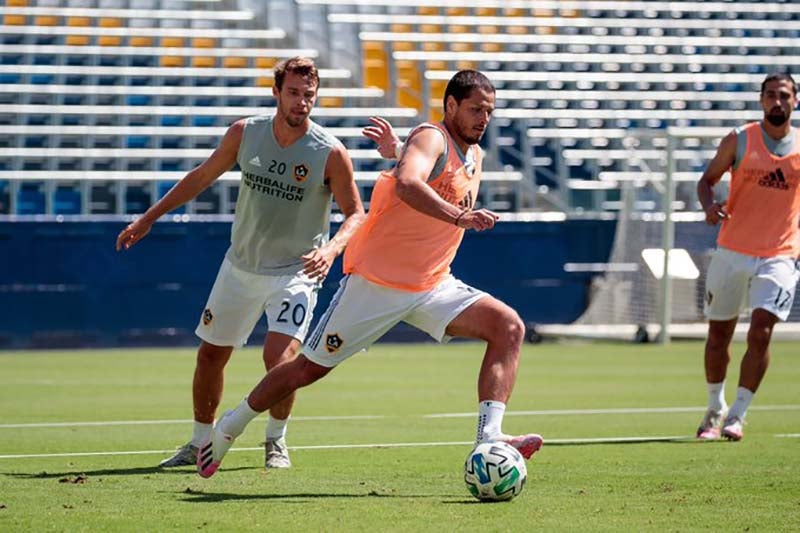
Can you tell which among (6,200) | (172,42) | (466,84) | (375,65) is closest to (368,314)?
(466,84)

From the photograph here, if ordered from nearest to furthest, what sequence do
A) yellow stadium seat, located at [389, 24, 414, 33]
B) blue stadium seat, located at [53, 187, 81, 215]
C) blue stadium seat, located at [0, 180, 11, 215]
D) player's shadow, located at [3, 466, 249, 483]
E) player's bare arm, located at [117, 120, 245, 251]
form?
player's shadow, located at [3, 466, 249, 483] → player's bare arm, located at [117, 120, 245, 251] → blue stadium seat, located at [0, 180, 11, 215] → blue stadium seat, located at [53, 187, 81, 215] → yellow stadium seat, located at [389, 24, 414, 33]

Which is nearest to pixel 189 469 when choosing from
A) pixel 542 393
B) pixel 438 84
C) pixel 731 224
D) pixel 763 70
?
pixel 731 224

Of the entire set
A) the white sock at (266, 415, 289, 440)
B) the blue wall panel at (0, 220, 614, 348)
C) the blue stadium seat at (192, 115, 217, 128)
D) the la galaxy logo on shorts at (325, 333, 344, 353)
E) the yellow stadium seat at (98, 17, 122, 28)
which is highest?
the yellow stadium seat at (98, 17, 122, 28)

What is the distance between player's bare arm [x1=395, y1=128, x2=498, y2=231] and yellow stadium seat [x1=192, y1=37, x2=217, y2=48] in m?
21.0

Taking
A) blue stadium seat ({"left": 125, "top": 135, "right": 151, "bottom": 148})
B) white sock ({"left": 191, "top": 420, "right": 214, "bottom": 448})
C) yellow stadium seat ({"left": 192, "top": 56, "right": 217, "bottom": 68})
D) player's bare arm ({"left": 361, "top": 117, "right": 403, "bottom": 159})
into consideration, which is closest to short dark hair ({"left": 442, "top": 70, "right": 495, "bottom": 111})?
player's bare arm ({"left": 361, "top": 117, "right": 403, "bottom": 159})

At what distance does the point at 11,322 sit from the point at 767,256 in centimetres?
1336

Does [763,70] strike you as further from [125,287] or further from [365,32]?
[125,287]

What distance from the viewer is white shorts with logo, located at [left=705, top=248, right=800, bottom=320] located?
10625 mm

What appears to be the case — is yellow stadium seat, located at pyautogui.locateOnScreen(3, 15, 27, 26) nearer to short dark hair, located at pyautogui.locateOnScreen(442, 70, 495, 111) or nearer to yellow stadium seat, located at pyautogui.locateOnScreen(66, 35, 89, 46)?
yellow stadium seat, located at pyautogui.locateOnScreen(66, 35, 89, 46)

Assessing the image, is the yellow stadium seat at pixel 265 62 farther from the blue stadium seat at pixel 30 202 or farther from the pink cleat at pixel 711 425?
the pink cleat at pixel 711 425

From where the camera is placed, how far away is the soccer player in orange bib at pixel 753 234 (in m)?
10.7

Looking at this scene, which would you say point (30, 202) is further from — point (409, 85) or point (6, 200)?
point (409, 85)

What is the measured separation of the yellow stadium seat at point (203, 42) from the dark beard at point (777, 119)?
60.5 feet

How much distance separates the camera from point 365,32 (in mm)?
29734
